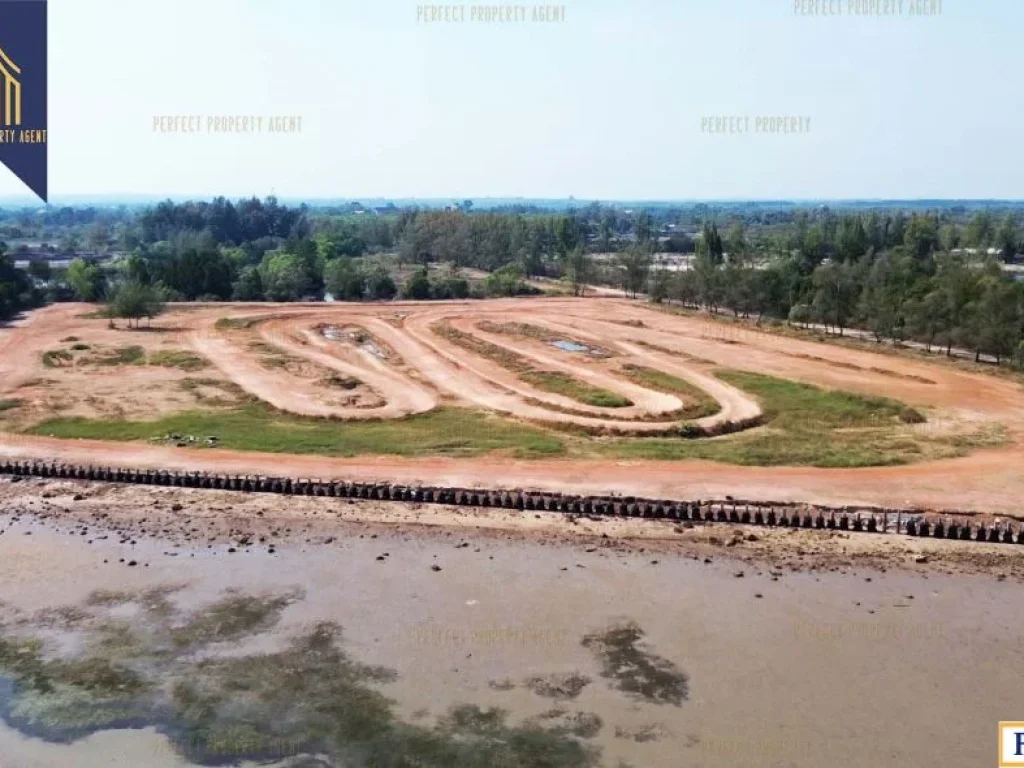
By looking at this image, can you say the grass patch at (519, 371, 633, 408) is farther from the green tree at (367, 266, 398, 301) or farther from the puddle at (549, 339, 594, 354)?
the green tree at (367, 266, 398, 301)

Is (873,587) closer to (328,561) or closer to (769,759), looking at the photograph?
(769,759)

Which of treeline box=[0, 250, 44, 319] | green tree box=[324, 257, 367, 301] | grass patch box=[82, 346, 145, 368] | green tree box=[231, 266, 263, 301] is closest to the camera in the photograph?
grass patch box=[82, 346, 145, 368]

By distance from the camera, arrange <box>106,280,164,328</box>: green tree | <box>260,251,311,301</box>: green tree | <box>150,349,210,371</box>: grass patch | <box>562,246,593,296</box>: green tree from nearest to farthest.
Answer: <box>150,349,210,371</box>: grass patch → <box>106,280,164,328</box>: green tree → <box>260,251,311,301</box>: green tree → <box>562,246,593,296</box>: green tree

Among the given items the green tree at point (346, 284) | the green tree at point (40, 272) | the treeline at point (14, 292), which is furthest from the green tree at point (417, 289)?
the green tree at point (40, 272)

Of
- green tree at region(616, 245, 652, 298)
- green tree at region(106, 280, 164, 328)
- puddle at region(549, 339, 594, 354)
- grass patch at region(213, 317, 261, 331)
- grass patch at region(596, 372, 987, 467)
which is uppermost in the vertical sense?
green tree at region(616, 245, 652, 298)

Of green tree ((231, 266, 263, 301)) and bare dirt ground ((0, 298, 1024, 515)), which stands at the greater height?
green tree ((231, 266, 263, 301))

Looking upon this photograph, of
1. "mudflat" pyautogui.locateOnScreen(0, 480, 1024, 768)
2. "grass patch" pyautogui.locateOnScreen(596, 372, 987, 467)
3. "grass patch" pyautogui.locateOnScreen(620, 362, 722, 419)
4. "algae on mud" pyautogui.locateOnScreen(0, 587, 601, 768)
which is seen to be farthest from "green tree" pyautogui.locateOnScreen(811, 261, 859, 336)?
"algae on mud" pyautogui.locateOnScreen(0, 587, 601, 768)
